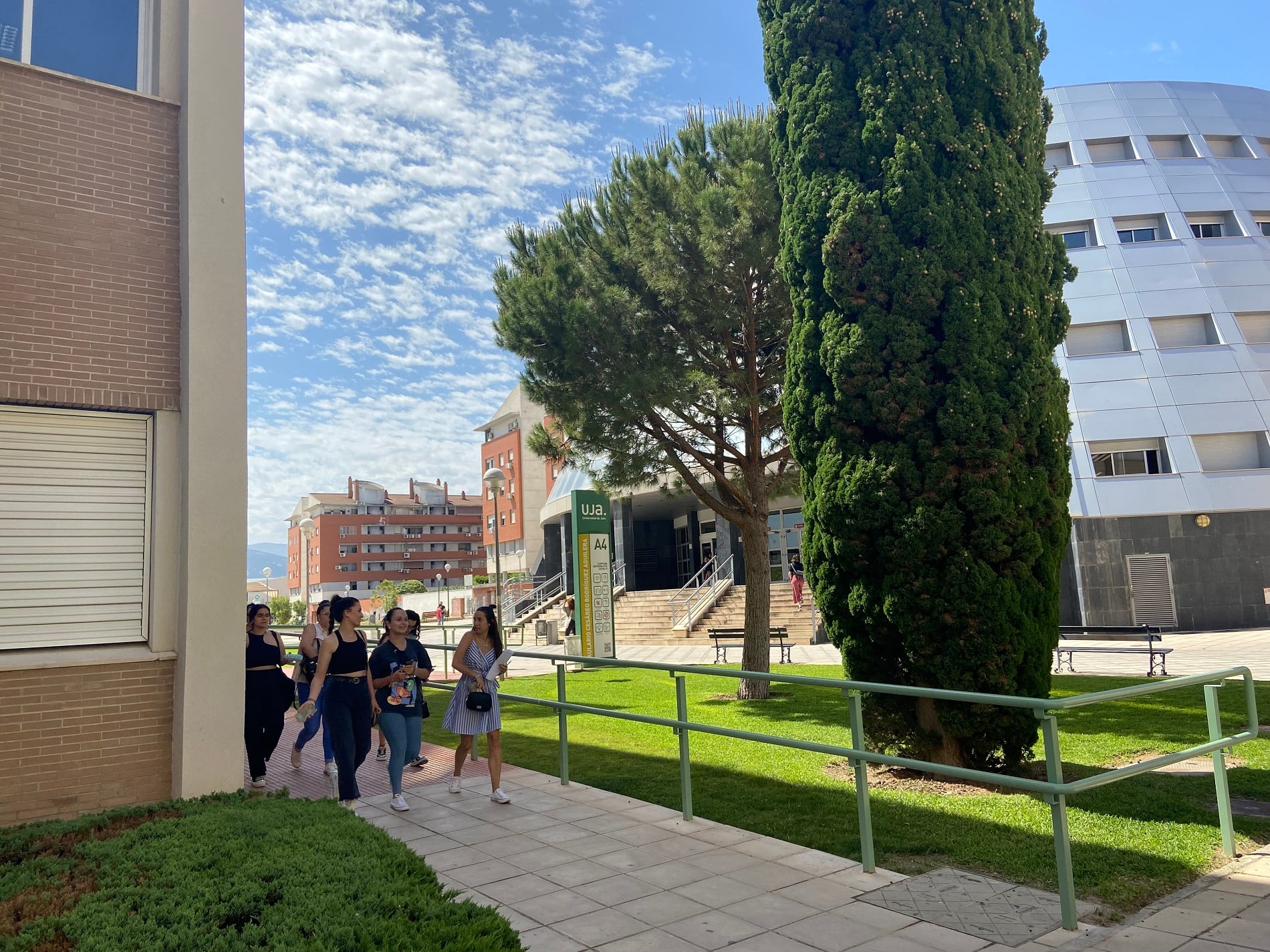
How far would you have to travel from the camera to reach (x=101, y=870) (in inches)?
146

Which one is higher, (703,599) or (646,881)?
(703,599)

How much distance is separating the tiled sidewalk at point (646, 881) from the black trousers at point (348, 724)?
1.27 ft

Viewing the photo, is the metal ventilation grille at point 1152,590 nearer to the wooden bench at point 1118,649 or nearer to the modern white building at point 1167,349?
the modern white building at point 1167,349

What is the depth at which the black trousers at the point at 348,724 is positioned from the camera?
21.5ft

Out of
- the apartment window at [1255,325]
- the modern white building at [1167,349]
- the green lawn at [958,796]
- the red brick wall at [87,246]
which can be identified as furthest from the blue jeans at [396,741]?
the apartment window at [1255,325]

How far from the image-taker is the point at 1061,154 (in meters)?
29.7

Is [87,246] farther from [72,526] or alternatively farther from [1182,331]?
[1182,331]

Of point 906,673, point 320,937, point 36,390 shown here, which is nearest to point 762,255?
point 906,673

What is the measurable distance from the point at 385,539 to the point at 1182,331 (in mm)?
79595

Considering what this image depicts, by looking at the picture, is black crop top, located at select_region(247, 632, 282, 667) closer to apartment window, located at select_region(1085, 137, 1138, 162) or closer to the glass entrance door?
the glass entrance door

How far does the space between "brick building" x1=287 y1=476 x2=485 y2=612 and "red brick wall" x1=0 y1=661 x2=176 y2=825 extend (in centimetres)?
7857

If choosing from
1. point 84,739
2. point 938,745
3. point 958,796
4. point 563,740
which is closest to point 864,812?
point 958,796

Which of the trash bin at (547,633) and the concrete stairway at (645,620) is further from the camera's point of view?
the concrete stairway at (645,620)

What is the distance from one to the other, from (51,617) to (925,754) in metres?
6.55
